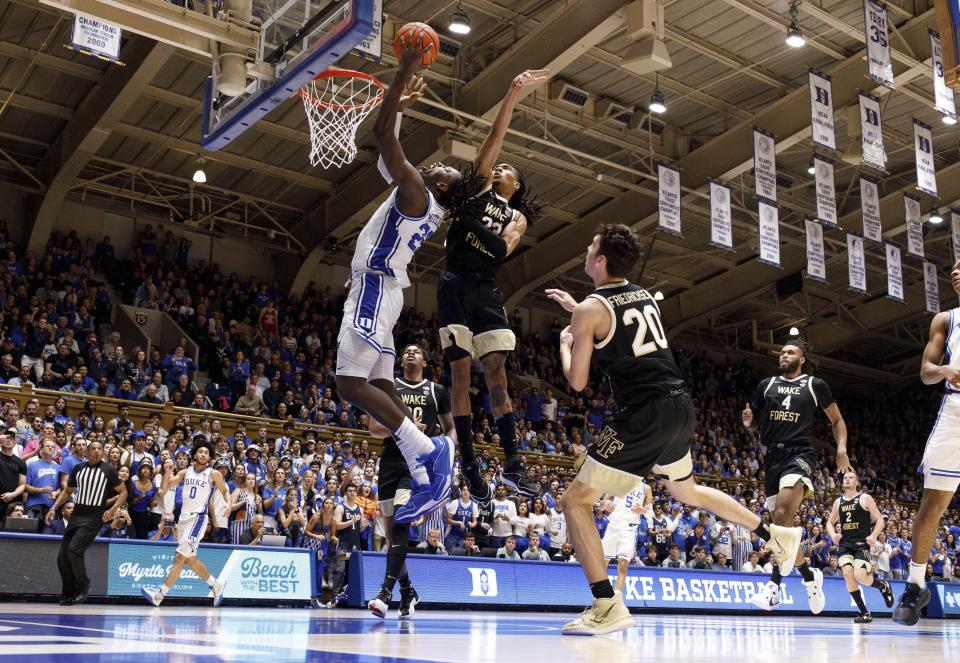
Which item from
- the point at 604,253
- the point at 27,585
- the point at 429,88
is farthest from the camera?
the point at 429,88

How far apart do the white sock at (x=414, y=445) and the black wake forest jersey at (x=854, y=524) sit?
8.31 metres

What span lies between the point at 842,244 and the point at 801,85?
325 inches

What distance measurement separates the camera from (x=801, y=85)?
22.8 m

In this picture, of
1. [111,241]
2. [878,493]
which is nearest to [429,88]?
[111,241]

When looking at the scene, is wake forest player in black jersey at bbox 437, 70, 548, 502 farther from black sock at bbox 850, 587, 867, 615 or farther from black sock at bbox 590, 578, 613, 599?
black sock at bbox 850, 587, 867, 615

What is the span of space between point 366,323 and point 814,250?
58.0 ft

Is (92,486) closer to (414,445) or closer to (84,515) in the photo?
(84,515)

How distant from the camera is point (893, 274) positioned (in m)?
23.1

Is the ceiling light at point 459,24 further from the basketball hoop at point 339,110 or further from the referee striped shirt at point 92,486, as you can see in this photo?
the referee striped shirt at point 92,486

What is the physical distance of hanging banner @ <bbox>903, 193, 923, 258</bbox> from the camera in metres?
22.6

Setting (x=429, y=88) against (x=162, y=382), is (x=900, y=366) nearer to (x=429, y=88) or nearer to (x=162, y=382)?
(x=429, y=88)

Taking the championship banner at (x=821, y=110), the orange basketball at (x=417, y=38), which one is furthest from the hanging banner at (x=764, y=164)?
the orange basketball at (x=417, y=38)

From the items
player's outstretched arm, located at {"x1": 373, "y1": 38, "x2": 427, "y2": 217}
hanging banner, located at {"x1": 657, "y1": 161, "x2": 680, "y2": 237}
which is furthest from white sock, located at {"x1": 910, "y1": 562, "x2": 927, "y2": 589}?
hanging banner, located at {"x1": 657, "y1": 161, "x2": 680, "y2": 237}

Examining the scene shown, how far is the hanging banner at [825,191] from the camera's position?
20.0 metres
